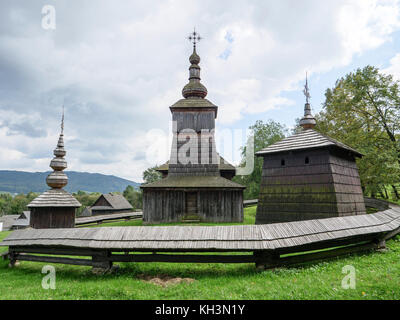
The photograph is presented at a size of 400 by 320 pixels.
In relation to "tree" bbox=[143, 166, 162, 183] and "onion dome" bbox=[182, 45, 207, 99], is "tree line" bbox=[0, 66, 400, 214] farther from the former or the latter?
"tree" bbox=[143, 166, 162, 183]

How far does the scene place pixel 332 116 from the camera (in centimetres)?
2431

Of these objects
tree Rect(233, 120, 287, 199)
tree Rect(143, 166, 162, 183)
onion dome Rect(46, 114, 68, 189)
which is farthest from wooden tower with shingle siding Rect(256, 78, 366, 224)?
tree Rect(143, 166, 162, 183)

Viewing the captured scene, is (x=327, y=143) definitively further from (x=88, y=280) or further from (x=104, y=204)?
(x=104, y=204)

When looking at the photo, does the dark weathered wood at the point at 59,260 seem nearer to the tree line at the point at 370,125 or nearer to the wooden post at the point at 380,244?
the wooden post at the point at 380,244

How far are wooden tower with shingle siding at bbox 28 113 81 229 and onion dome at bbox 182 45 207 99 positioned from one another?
12.6 meters

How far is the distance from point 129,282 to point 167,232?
173 centimetres

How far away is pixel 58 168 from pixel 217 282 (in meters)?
13.2

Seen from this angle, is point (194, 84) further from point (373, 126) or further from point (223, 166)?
point (373, 126)

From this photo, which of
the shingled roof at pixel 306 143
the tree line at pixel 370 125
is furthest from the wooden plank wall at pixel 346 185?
the tree line at pixel 370 125

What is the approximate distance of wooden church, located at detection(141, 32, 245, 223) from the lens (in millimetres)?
17625

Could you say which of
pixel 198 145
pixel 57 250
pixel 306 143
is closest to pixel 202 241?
pixel 57 250

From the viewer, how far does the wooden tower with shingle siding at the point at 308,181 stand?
36.9 feet

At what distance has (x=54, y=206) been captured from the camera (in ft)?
46.5
